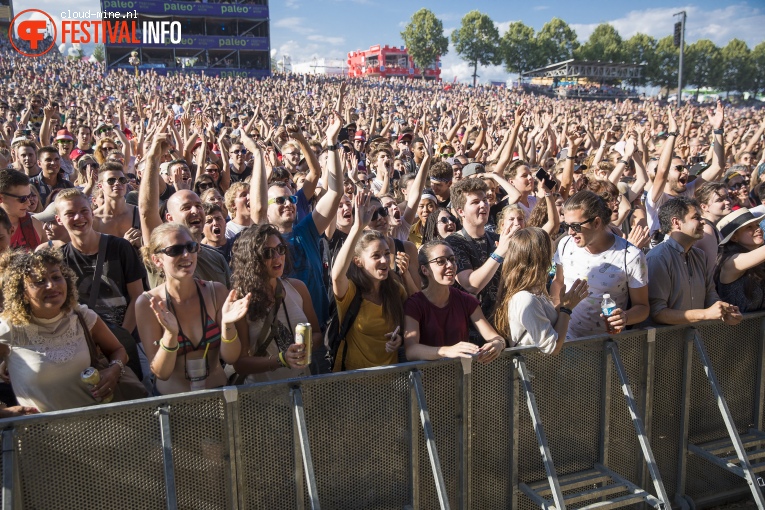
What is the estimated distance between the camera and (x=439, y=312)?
355 cm

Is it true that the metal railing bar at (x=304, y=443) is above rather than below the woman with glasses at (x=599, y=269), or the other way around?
below

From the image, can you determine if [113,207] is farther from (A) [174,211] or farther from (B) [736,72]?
(B) [736,72]

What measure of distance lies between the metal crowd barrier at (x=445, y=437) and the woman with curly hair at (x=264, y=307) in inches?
12.0

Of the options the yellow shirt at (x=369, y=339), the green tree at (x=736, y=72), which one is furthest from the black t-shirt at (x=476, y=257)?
the green tree at (x=736, y=72)

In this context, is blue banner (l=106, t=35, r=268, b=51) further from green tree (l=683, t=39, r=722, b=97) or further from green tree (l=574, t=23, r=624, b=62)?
green tree (l=683, t=39, r=722, b=97)

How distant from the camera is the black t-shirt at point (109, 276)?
3707mm

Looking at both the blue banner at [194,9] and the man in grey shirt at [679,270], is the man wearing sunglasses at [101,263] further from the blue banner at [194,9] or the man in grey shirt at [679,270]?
the blue banner at [194,9]

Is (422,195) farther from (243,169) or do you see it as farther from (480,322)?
(243,169)

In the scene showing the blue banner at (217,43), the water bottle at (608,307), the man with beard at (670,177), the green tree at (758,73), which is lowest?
the water bottle at (608,307)

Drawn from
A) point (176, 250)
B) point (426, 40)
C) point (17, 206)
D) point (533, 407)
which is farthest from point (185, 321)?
point (426, 40)

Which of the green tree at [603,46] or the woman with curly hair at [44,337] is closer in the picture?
the woman with curly hair at [44,337]

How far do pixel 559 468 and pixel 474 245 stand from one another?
5.32 ft

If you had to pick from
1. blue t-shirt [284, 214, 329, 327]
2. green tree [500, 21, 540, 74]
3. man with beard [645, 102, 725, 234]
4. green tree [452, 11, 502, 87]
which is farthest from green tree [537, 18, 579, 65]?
blue t-shirt [284, 214, 329, 327]

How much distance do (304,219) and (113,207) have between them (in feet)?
5.41
